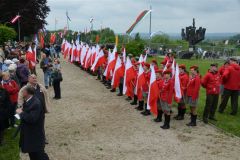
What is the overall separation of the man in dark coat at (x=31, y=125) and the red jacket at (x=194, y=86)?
5.85 meters

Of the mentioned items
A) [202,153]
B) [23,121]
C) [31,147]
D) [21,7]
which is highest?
[21,7]

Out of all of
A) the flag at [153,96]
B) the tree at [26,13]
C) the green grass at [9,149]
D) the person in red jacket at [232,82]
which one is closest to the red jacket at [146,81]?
the flag at [153,96]

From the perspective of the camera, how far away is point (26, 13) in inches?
1845

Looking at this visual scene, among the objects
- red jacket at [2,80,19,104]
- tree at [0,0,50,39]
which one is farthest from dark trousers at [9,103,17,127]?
tree at [0,0,50,39]

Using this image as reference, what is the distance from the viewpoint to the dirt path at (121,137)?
884 centimetres

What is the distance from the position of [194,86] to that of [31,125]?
20.0 feet

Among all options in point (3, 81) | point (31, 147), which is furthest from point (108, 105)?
point (31, 147)

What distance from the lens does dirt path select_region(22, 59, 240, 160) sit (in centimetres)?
884

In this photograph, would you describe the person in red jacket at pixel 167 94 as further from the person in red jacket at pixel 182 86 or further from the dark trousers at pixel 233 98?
the dark trousers at pixel 233 98

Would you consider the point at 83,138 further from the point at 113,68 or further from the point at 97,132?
the point at 113,68

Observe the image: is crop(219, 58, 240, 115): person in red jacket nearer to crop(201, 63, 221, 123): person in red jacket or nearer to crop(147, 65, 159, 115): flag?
crop(201, 63, 221, 123): person in red jacket

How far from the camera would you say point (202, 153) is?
9.01m

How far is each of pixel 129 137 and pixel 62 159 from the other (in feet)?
7.67

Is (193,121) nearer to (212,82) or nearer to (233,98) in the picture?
(212,82)
